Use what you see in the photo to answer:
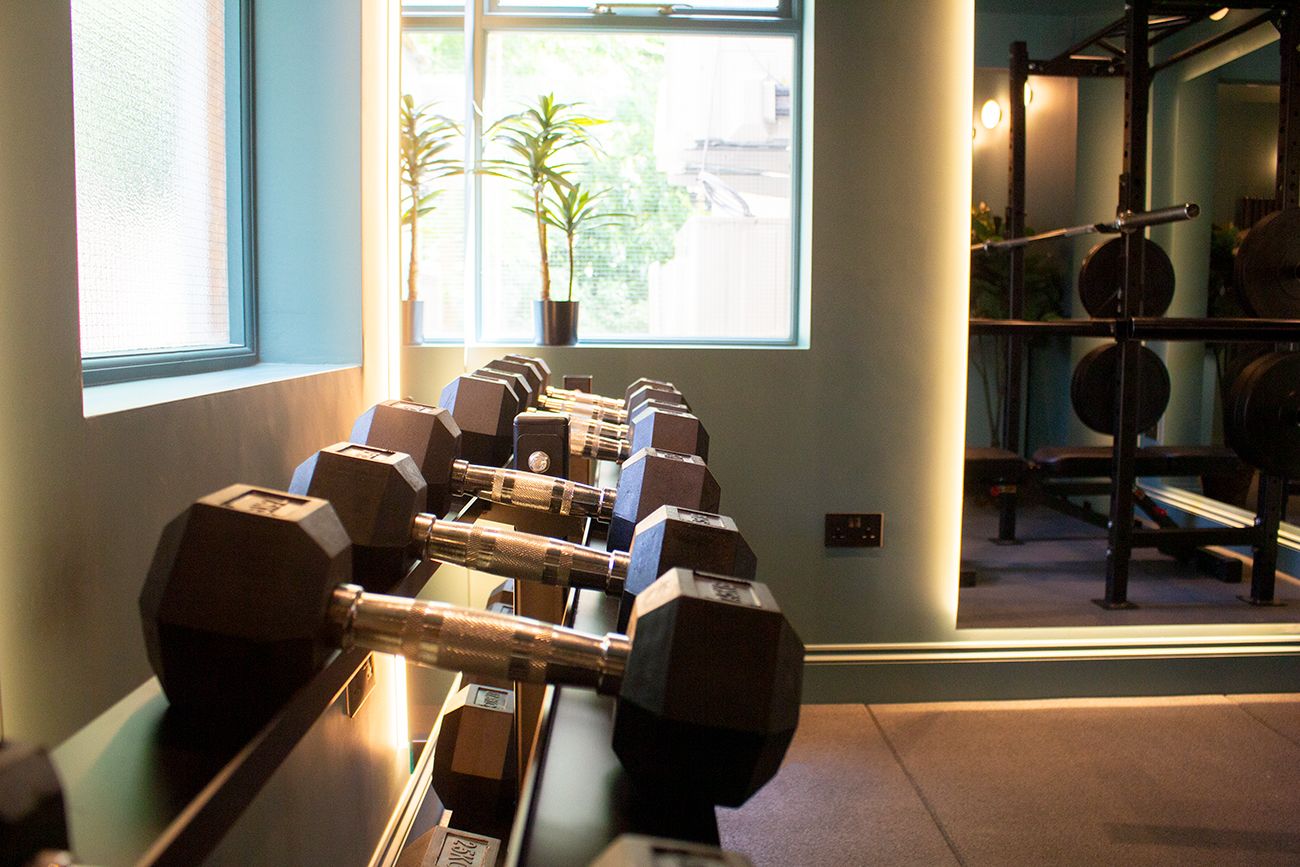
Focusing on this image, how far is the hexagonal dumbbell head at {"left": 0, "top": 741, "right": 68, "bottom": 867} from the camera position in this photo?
31 centimetres

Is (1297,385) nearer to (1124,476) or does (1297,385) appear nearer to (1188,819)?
(1124,476)

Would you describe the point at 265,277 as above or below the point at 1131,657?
above

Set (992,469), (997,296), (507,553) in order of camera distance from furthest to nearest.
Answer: (997,296) < (992,469) < (507,553)

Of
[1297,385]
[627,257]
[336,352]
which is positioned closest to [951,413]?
[627,257]

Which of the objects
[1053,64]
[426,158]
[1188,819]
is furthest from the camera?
[1053,64]

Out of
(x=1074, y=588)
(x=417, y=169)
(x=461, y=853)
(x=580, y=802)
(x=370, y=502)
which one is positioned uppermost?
(x=417, y=169)

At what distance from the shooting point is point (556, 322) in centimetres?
284

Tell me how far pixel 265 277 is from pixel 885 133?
1.78m

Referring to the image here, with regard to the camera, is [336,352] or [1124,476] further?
[1124,476]

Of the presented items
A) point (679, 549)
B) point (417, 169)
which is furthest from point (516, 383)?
point (417, 169)

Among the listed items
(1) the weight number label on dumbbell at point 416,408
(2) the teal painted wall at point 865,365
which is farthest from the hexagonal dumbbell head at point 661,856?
(2) the teal painted wall at point 865,365

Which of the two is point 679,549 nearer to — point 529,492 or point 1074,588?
point 529,492

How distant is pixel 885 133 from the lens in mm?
2801

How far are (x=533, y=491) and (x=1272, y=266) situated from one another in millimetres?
3485
